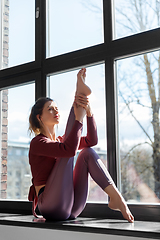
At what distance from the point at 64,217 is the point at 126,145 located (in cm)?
48

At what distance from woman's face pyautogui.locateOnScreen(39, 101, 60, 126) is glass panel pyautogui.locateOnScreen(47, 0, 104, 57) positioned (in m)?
0.48

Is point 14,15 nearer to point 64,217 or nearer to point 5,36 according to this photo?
point 5,36

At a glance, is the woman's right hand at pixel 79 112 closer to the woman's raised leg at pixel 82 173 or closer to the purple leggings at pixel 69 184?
the purple leggings at pixel 69 184

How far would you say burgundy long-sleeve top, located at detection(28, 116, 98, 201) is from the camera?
140cm

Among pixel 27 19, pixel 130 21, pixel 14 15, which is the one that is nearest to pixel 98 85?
pixel 130 21

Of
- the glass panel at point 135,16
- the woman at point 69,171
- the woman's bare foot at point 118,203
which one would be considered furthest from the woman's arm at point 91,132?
the glass panel at point 135,16

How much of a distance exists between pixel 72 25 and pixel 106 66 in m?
0.42

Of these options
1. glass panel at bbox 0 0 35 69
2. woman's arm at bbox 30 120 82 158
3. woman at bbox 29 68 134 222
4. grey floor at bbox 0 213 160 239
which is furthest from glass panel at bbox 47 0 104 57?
grey floor at bbox 0 213 160 239

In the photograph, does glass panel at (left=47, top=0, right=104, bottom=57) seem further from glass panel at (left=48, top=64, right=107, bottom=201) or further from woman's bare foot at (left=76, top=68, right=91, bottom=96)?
woman's bare foot at (left=76, top=68, right=91, bottom=96)

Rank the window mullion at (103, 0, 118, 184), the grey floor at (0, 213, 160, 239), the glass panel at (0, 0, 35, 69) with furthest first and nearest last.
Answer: the glass panel at (0, 0, 35, 69) < the window mullion at (103, 0, 118, 184) < the grey floor at (0, 213, 160, 239)

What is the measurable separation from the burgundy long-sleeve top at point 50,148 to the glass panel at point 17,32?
0.79 metres

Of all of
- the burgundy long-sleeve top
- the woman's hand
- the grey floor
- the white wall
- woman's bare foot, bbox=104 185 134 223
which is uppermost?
the woman's hand

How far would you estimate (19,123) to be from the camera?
2.09 m

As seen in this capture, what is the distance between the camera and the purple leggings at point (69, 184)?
1.42 m
